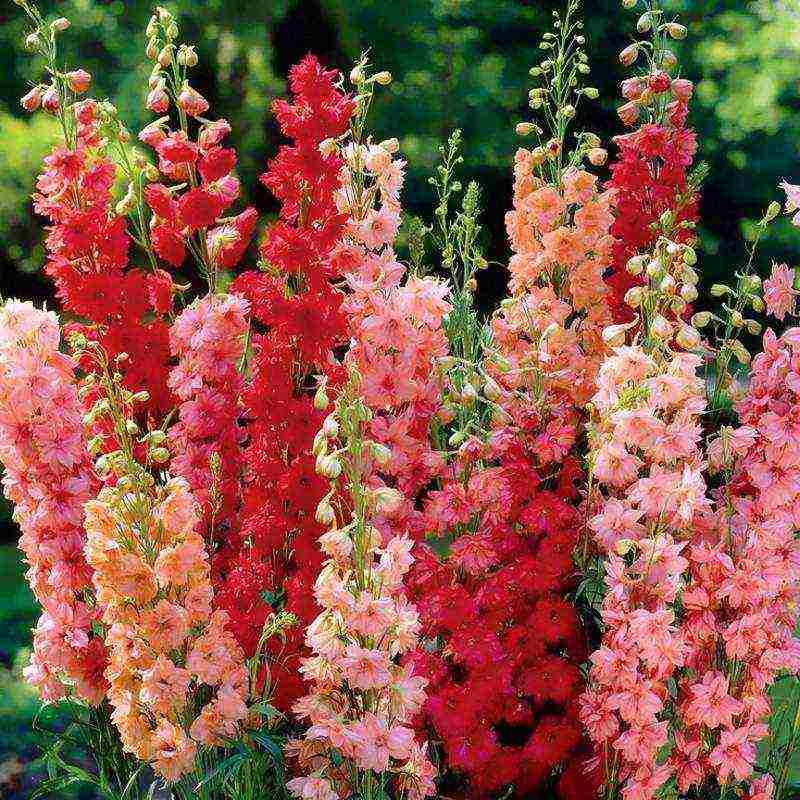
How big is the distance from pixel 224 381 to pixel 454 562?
711 millimetres

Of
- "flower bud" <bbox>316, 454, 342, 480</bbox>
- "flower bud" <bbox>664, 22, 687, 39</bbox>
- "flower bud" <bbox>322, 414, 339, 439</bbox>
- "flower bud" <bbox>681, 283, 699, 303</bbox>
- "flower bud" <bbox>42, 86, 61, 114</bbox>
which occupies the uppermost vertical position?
"flower bud" <bbox>664, 22, 687, 39</bbox>

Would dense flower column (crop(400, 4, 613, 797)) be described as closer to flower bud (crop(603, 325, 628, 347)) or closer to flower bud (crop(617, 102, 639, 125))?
flower bud (crop(617, 102, 639, 125))

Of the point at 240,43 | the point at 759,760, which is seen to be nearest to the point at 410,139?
the point at 240,43

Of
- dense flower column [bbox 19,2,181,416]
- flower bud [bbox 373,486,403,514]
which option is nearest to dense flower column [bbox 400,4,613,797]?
flower bud [bbox 373,486,403,514]

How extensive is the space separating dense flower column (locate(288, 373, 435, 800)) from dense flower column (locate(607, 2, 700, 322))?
94 cm

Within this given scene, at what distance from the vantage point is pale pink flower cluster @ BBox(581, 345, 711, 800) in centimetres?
279

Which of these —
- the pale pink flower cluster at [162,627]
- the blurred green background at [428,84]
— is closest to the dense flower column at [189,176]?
the pale pink flower cluster at [162,627]

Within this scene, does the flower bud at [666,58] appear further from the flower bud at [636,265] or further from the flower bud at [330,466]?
the flower bud at [330,466]

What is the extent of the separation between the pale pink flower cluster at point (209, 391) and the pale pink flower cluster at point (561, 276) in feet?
2.29

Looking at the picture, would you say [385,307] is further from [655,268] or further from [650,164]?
[650,164]

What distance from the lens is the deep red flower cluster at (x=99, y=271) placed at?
3088mm

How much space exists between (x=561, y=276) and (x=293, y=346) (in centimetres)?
86

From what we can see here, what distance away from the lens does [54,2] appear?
8109mm

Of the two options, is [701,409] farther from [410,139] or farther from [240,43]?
[410,139]
